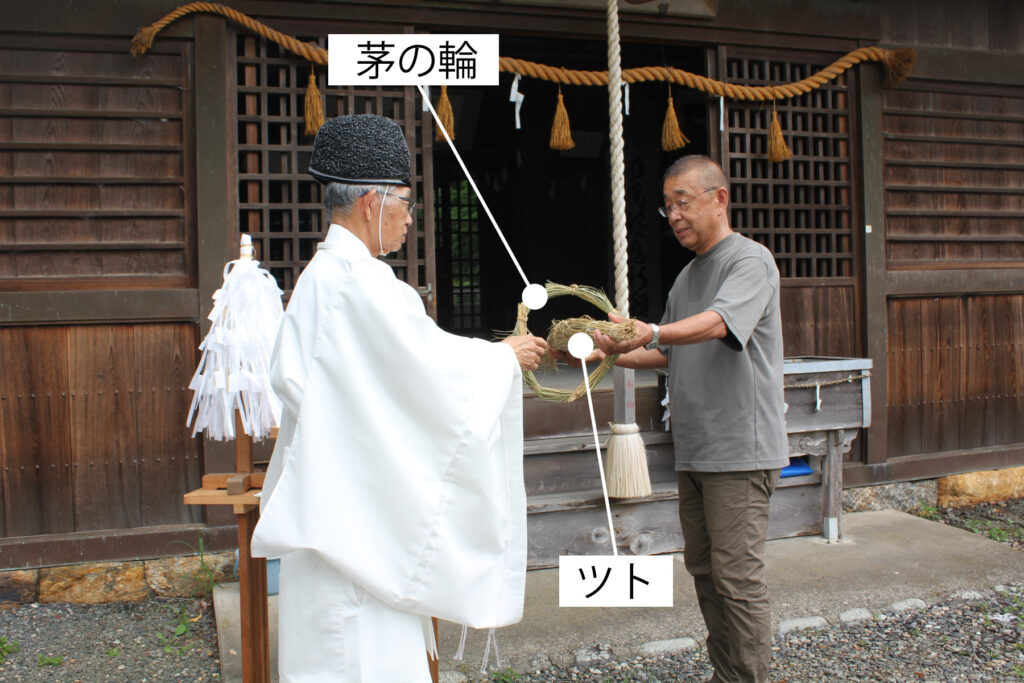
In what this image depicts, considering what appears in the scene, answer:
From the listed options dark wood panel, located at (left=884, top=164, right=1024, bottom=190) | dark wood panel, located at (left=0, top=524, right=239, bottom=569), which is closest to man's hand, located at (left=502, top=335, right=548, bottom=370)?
dark wood panel, located at (left=0, top=524, right=239, bottom=569)

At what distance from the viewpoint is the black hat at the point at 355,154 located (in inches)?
86.0

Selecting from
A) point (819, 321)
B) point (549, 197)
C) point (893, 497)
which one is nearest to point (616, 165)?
point (819, 321)

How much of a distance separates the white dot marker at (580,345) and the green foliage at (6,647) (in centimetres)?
318

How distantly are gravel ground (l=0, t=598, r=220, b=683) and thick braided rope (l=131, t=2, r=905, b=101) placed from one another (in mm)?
3108

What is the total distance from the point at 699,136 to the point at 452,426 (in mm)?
7299

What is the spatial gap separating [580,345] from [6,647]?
10.7 ft

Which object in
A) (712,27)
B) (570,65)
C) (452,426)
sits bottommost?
(452,426)

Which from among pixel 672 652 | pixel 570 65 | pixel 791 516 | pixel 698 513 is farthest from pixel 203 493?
pixel 570 65

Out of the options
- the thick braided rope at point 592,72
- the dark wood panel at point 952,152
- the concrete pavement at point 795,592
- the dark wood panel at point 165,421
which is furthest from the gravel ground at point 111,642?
the dark wood panel at point 952,152

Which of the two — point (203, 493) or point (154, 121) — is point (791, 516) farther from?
point (154, 121)

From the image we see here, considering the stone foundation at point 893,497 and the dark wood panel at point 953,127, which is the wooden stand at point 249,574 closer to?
the stone foundation at point 893,497

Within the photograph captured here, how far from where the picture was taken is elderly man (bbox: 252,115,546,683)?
196 cm

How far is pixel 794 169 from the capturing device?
591 cm

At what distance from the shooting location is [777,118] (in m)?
5.46
